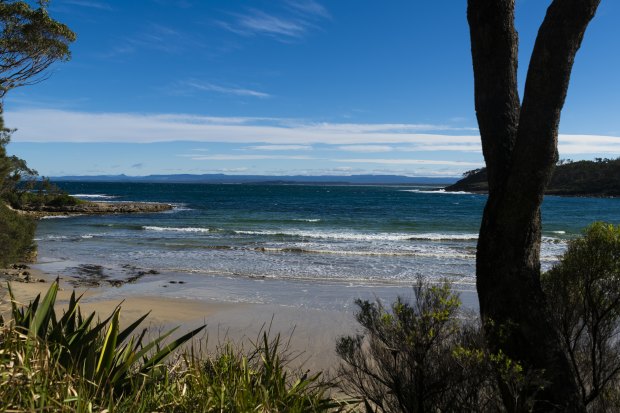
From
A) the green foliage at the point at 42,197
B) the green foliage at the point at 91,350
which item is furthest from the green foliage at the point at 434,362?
the green foliage at the point at 42,197

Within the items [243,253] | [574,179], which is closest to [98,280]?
[243,253]

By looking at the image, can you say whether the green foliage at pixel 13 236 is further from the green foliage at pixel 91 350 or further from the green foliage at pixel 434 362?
the green foliage at pixel 434 362

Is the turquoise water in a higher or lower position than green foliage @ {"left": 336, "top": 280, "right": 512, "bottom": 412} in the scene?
lower

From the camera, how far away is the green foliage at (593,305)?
15.1 ft

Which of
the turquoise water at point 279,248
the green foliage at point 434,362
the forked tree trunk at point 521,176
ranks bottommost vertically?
the turquoise water at point 279,248

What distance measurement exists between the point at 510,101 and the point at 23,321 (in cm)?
411

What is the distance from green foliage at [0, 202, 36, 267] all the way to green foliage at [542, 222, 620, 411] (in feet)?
50.1

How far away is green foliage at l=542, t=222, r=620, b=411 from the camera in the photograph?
4609mm

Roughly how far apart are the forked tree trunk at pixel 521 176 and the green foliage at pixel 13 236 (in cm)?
1510

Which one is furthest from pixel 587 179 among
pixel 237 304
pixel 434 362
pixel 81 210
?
pixel 434 362

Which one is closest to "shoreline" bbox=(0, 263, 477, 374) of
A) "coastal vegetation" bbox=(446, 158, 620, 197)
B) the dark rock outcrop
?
the dark rock outcrop

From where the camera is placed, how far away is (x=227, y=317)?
11.5 metres

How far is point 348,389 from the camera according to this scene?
559 cm

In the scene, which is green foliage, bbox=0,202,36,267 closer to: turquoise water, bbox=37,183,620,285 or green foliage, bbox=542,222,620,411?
turquoise water, bbox=37,183,620,285
